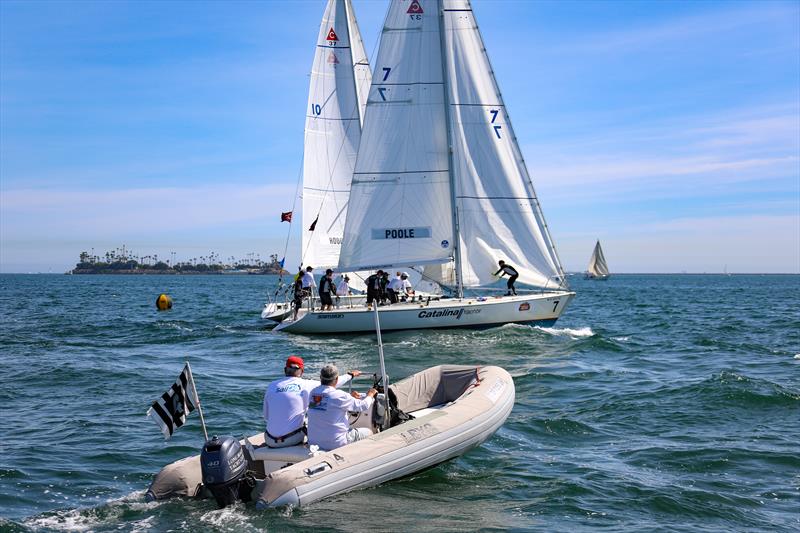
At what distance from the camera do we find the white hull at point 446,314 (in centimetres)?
2561

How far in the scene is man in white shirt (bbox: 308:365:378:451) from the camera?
9.40m

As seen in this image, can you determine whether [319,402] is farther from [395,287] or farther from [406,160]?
[395,287]

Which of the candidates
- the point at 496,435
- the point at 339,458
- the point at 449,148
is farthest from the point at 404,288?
the point at 339,458

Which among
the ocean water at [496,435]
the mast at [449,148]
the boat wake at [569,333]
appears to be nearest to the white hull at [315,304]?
the ocean water at [496,435]

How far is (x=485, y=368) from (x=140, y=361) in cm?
1281

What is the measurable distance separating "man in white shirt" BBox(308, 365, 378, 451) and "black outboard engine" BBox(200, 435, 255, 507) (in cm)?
109

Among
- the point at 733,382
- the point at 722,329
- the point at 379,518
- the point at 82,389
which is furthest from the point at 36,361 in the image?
the point at 722,329

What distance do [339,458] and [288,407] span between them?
37.5 inches

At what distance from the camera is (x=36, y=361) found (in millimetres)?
21547

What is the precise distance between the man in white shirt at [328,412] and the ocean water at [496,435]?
0.79 metres

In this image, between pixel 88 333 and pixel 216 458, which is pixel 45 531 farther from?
pixel 88 333

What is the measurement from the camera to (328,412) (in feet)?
30.9

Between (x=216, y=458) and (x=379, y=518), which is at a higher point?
(x=216, y=458)

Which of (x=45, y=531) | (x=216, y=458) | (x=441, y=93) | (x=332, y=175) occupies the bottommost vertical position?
(x=45, y=531)
